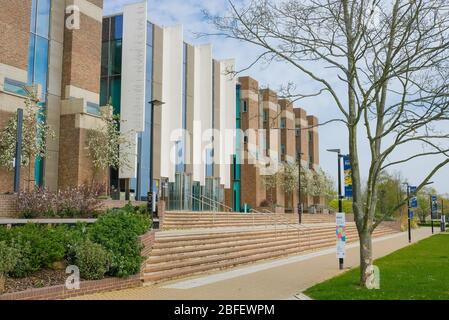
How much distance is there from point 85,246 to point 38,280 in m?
1.39

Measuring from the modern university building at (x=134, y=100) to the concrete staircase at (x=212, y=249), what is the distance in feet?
15.2

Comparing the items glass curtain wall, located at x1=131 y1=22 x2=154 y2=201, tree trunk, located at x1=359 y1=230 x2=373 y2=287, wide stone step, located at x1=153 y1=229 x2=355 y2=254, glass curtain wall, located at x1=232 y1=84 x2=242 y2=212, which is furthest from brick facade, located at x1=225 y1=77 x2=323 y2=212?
tree trunk, located at x1=359 y1=230 x2=373 y2=287

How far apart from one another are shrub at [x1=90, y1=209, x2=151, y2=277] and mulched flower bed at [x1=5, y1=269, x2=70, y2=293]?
1.25m

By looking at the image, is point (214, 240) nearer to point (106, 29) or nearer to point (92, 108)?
point (92, 108)

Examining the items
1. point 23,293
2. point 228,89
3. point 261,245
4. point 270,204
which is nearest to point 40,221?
point 23,293

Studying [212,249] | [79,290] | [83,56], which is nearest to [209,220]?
[212,249]

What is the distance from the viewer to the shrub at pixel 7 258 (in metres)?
10.1

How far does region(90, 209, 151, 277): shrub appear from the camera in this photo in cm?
1227

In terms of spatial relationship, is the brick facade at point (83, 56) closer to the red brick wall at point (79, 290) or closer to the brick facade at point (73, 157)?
the brick facade at point (73, 157)

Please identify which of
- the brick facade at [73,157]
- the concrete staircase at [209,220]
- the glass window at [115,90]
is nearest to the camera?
the concrete staircase at [209,220]

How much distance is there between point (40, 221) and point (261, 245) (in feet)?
33.7

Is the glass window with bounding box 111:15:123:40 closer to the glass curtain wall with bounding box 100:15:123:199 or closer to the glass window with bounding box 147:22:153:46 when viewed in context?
the glass curtain wall with bounding box 100:15:123:199

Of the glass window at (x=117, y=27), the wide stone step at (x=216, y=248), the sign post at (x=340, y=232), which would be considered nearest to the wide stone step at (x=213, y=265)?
the wide stone step at (x=216, y=248)
